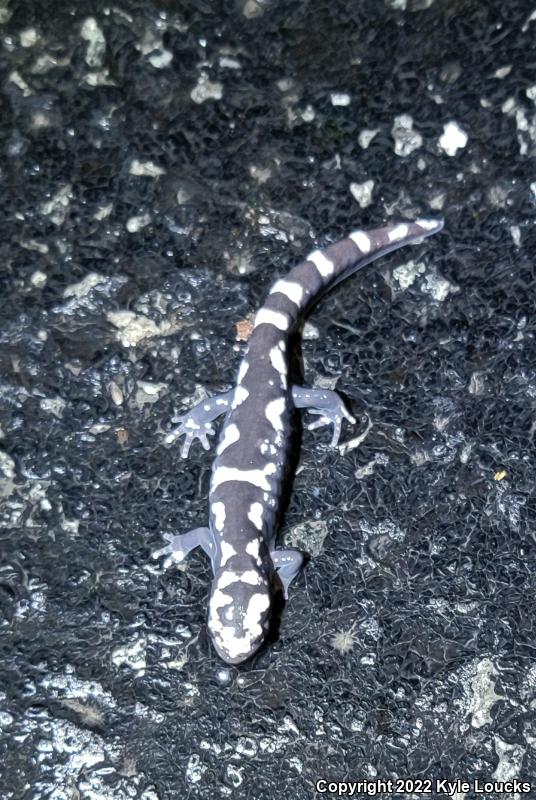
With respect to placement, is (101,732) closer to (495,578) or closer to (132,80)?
(495,578)

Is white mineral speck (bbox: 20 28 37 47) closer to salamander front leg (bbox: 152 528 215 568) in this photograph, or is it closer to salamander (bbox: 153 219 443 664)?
salamander (bbox: 153 219 443 664)

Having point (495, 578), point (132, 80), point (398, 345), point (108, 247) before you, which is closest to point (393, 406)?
point (398, 345)

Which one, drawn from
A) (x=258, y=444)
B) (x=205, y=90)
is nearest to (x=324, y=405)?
(x=258, y=444)

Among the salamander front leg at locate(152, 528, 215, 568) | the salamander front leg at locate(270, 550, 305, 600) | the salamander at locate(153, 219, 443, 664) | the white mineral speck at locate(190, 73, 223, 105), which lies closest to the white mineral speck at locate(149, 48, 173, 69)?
the white mineral speck at locate(190, 73, 223, 105)

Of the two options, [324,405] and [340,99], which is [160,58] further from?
[324,405]

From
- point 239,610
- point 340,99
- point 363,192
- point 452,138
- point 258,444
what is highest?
point 340,99
